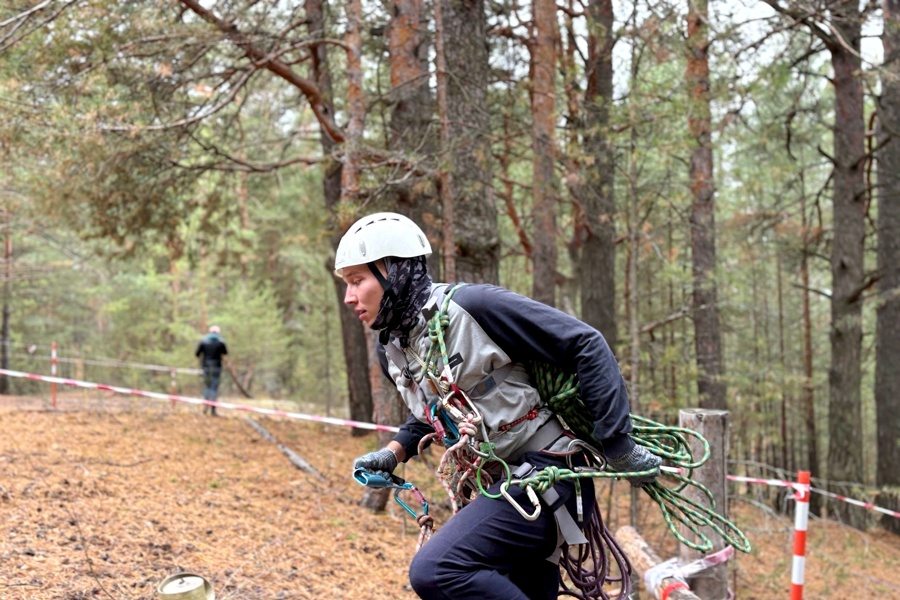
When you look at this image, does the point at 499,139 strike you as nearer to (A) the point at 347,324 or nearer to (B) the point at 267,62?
(B) the point at 267,62

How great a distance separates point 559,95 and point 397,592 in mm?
6152

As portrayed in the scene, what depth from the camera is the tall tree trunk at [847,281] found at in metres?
12.3

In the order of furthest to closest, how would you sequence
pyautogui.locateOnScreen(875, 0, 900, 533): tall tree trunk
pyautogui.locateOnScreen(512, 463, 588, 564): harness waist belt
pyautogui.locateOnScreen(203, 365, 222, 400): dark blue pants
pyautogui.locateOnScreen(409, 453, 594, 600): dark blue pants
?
pyautogui.locateOnScreen(203, 365, 222, 400): dark blue pants < pyautogui.locateOnScreen(875, 0, 900, 533): tall tree trunk < pyautogui.locateOnScreen(512, 463, 588, 564): harness waist belt < pyautogui.locateOnScreen(409, 453, 594, 600): dark blue pants

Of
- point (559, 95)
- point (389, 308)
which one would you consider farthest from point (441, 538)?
point (559, 95)

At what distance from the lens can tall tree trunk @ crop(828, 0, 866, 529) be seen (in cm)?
1233

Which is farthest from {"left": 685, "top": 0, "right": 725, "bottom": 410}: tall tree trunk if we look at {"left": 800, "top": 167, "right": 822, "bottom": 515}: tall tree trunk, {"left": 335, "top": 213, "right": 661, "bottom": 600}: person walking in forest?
{"left": 335, "top": 213, "right": 661, "bottom": 600}: person walking in forest

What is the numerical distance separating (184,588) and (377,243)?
2.03 meters

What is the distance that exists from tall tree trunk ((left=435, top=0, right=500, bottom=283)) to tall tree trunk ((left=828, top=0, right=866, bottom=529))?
7.43 meters

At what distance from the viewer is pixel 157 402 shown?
49.3 ft

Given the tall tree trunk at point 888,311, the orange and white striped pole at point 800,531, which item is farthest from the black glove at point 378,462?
the tall tree trunk at point 888,311

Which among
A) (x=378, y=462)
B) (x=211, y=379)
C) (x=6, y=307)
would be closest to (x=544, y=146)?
(x=378, y=462)

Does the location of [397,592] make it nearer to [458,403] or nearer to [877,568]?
[458,403]

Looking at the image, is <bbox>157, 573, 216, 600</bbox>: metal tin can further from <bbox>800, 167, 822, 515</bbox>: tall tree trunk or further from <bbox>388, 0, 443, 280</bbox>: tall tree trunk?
<bbox>800, 167, 822, 515</bbox>: tall tree trunk

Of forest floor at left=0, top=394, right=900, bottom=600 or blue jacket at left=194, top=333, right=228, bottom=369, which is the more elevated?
blue jacket at left=194, top=333, right=228, bottom=369
